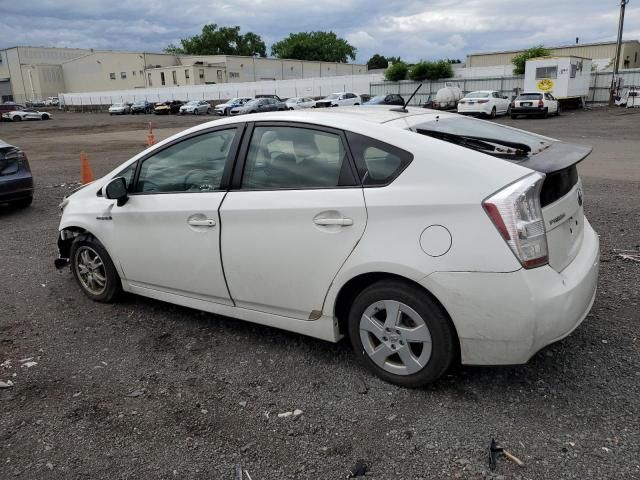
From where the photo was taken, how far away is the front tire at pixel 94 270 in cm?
450

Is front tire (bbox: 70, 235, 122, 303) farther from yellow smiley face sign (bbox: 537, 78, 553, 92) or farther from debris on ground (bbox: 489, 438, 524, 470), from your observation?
yellow smiley face sign (bbox: 537, 78, 553, 92)

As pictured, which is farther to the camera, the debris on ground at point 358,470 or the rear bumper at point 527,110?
the rear bumper at point 527,110

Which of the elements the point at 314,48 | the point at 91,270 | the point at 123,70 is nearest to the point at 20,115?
the point at 123,70

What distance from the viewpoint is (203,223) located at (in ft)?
12.0

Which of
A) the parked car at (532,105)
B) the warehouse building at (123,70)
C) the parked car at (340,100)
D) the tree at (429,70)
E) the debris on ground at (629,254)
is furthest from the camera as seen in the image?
the warehouse building at (123,70)

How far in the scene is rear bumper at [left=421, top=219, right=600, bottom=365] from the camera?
107 inches

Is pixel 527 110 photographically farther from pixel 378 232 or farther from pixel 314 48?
pixel 314 48

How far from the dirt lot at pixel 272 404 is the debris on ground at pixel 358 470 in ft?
0.16

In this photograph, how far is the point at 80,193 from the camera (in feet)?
15.5

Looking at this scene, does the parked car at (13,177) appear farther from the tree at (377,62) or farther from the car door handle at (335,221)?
the tree at (377,62)

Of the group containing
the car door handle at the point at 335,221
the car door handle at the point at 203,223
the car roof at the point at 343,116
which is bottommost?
the car door handle at the point at 203,223

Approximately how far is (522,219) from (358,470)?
1487 millimetres

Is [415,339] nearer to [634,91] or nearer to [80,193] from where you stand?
[80,193]

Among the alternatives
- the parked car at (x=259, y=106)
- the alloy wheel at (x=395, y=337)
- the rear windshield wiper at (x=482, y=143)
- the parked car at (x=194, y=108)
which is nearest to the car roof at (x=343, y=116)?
the rear windshield wiper at (x=482, y=143)
